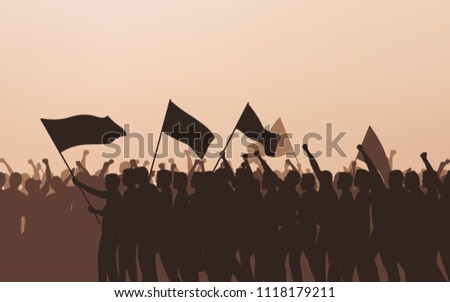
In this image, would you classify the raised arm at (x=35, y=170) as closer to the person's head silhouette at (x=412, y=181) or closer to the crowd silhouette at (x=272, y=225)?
the crowd silhouette at (x=272, y=225)

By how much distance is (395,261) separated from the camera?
11.5 metres

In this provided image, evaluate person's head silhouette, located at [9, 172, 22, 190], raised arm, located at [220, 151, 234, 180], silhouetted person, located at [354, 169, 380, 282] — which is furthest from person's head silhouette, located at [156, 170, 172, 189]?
silhouetted person, located at [354, 169, 380, 282]

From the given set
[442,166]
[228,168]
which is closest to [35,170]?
[228,168]

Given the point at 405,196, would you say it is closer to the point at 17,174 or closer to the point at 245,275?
the point at 245,275

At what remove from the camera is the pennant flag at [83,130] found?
1272 centimetres

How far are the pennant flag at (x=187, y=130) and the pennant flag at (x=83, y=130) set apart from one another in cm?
75

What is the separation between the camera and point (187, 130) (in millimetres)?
13023

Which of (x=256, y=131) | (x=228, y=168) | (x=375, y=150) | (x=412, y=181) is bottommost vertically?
(x=412, y=181)

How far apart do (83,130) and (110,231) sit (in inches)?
82.3

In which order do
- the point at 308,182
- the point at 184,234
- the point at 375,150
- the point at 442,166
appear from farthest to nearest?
the point at 375,150 < the point at 442,166 < the point at 184,234 < the point at 308,182

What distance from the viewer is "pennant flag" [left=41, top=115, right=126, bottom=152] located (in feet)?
41.7

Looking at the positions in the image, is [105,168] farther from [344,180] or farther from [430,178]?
[430,178]

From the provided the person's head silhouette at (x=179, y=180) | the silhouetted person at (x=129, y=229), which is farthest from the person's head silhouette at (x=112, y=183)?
the person's head silhouette at (x=179, y=180)
